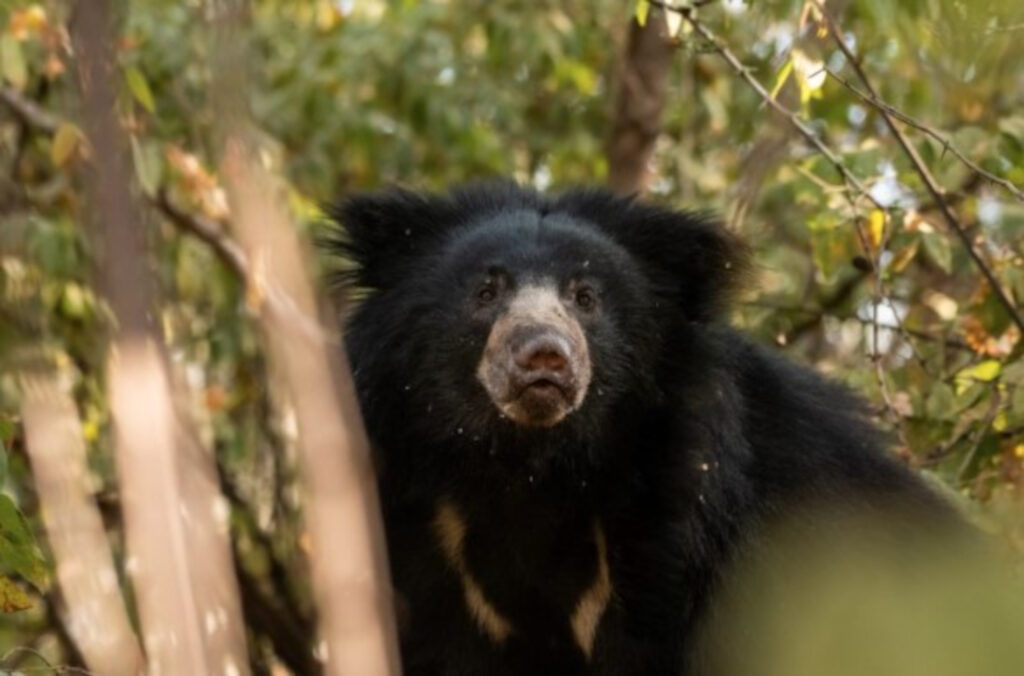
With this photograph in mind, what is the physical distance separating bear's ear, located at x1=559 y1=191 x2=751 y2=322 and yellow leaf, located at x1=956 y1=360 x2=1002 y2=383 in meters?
0.70

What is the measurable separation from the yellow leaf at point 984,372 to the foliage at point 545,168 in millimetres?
13

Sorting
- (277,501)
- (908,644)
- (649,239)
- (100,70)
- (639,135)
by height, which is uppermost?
(639,135)

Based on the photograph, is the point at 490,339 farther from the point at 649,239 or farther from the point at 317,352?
the point at 317,352

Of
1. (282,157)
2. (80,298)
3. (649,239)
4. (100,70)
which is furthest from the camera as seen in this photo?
(282,157)

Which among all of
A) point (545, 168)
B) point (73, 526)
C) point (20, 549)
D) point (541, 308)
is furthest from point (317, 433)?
point (545, 168)

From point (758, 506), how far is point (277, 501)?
1478 millimetres

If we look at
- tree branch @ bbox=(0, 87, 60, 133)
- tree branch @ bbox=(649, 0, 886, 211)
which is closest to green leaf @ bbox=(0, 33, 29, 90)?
tree branch @ bbox=(0, 87, 60, 133)

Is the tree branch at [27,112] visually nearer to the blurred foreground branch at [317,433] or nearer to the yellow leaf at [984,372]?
the yellow leaf at [984,372]

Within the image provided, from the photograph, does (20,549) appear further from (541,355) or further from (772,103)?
(772,103)

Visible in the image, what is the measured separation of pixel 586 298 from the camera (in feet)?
14.3

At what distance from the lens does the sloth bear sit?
4.27 metres

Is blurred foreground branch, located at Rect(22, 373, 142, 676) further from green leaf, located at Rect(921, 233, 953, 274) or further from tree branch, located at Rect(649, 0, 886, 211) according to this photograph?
green leaf, located at Rect(921, 233, 953, 274)

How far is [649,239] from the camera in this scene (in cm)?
457

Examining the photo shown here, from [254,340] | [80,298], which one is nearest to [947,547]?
[254,340]
